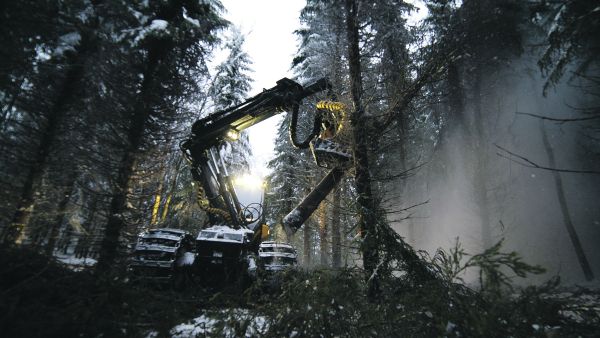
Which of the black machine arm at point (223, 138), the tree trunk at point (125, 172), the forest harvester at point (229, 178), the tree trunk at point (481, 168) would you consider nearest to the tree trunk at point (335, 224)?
the forest harvester at point (229, 178)

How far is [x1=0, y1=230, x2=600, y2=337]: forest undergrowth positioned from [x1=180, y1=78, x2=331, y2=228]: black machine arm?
5.29m

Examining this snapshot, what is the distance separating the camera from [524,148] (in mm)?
25812

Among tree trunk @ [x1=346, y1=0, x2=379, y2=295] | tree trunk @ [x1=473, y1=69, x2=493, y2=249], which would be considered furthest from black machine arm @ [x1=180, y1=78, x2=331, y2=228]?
tree trunk @ [x1=473, y1=69, x2=493, y2=249]

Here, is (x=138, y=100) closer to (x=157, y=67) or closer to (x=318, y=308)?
(x=157, y=67)

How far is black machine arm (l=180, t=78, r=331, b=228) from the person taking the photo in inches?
304

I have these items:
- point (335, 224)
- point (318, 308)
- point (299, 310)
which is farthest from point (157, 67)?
point (335, 224)

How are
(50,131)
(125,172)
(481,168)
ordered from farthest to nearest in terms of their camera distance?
1. (481,168)
2. (50,131)
3. (125,172)

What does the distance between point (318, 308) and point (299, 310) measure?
A: 0.23 m

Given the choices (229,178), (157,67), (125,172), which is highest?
(157,67)

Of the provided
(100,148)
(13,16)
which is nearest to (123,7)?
(13,16)

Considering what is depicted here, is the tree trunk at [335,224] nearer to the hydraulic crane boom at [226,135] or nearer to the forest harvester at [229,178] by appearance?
the forest harvester at [229,178]

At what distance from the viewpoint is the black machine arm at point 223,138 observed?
304 inches

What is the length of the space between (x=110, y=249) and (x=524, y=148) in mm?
32683

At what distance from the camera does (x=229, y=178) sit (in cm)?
891
